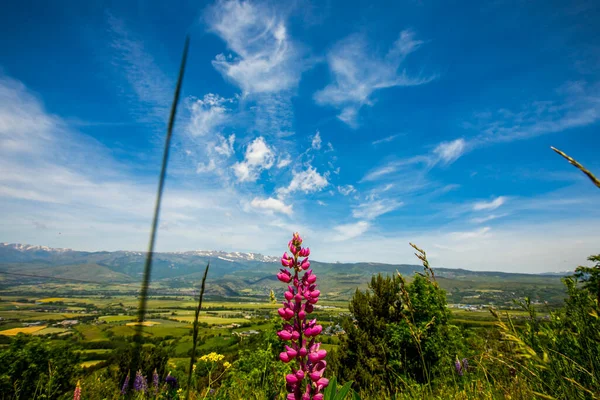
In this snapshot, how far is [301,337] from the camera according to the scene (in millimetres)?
2439

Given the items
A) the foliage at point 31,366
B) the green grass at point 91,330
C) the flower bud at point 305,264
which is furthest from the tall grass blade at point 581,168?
the foliage at point 31,366

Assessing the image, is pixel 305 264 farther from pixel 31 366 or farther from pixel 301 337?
pixel 31 366

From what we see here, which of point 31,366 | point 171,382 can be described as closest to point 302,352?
point 171,382

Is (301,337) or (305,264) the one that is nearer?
(301,337)

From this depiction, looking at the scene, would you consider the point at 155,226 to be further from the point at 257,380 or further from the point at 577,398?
the point at 257,380

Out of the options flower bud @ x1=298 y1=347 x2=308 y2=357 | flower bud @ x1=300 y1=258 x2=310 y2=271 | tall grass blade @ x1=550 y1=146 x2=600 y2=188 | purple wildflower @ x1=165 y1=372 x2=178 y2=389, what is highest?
tall grass blade @ x1=550 y1=146 x2=600 y2=188

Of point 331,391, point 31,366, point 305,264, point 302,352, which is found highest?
point 305,264

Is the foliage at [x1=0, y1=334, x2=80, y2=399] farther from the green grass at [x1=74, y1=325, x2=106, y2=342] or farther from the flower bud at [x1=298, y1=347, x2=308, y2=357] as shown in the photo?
the flower bud at [x1=298, y1=347, x2=308, y2=357]

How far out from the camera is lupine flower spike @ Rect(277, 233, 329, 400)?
7.57 feet

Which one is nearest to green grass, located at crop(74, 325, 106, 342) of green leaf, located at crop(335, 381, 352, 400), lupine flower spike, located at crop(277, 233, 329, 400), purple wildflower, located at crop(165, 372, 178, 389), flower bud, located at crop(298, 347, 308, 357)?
purple wildflower, located at crop(165, 372, 178, 389)

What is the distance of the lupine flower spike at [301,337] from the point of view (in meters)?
2.31

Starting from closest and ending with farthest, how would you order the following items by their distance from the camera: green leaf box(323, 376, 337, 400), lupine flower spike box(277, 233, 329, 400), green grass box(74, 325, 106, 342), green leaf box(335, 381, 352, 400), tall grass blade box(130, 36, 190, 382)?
tall grass blade box(130, 36, 190, 382) → lupine flower spike box(277, 233, 329, 400) → green leaf box(335, 381, 352, 400) → green leaf box(323, 376, 337, 400) → green grass box(74, 325, 106, 342)

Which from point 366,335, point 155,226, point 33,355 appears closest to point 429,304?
point 366,335

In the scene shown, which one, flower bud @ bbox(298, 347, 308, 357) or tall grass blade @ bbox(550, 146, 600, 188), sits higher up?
tall grass blade @ bbox(550, 146, 600, 188)
